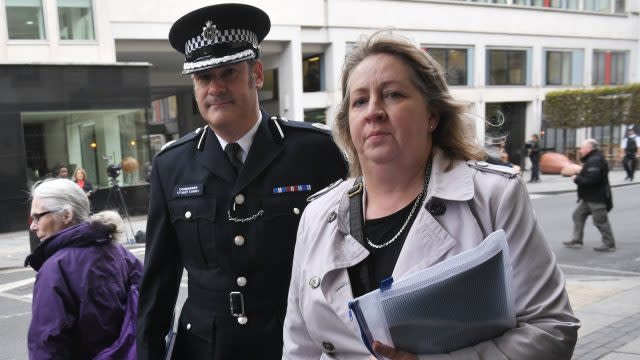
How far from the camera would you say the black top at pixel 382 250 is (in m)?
1.70

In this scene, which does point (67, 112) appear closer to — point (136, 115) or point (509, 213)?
point (136, 115)

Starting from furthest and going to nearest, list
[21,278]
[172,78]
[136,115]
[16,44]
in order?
[172,78]
[136,115]
[16,44]
[21,278]

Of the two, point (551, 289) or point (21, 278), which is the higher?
point (551, 289)

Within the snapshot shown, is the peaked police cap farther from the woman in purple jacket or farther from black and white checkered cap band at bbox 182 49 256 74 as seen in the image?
the woman in purple jacket

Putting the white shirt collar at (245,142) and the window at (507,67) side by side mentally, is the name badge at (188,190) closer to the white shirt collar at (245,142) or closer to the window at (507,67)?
the white shirt collar at (245,142)

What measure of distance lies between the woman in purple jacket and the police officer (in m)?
0.32

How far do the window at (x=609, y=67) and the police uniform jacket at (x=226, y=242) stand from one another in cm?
3318

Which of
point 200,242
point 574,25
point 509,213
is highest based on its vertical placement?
point 574,25

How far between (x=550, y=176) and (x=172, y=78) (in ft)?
59.9

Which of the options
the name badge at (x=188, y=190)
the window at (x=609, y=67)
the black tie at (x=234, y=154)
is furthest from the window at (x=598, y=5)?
the name badge at (x=188, y=190)

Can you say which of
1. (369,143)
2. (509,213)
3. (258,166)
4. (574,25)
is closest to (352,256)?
(369,143)

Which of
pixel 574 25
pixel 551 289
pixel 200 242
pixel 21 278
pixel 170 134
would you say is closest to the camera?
pixel 551 289

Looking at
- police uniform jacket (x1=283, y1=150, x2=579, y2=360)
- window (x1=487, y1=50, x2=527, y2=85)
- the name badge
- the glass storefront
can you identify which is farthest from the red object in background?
police uniform jacket (x1=283, y1=150, x2=579, y2=360)

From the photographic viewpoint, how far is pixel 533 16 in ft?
95.7
